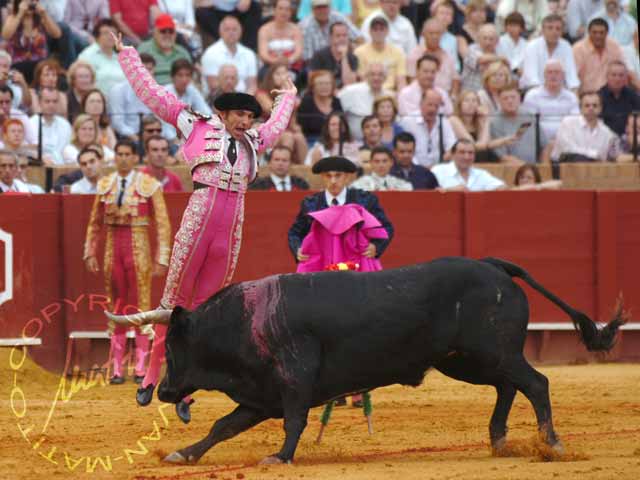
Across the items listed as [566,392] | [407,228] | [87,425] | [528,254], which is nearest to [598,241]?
[528,254]

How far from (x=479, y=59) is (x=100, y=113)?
3870 mm

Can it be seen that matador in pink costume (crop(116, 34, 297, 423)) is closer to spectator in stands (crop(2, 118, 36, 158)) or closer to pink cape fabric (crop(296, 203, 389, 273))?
pink cape fabric (crop(296, 203, 389, 273))

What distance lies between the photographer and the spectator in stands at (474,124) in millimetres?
13305

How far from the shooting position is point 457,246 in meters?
12.0

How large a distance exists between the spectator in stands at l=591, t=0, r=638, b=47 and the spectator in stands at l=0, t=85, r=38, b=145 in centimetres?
605

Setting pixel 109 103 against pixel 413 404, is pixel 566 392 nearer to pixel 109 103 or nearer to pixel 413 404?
pixel 413 404

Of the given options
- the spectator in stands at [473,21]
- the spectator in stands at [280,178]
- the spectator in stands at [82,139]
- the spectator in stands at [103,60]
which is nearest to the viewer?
the spectator in stands at [280,178]

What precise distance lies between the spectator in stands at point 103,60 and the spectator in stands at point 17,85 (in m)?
0.81

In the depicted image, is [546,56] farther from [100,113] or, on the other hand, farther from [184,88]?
[100,113]

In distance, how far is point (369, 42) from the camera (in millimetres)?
14453

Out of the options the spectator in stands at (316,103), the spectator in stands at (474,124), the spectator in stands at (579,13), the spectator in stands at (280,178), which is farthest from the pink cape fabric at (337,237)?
the spectator in stands at (579,13)

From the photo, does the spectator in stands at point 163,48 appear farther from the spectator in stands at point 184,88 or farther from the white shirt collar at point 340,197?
the white shirt collar at point 340,197

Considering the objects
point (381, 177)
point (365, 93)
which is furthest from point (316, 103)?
point (381, 177)

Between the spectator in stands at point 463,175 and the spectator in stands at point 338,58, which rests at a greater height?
the spectator in stands at point 338,58
